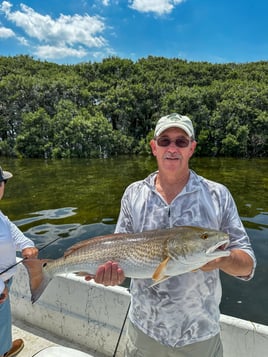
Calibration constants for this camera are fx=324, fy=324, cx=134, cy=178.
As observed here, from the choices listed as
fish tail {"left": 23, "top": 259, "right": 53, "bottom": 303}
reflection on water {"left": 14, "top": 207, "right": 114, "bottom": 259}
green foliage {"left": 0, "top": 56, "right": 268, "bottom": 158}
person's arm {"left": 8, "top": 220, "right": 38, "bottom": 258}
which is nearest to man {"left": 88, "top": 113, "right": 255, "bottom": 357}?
fish tail {"left": 23, "top": 259, "right": 53, "bottom": 303}

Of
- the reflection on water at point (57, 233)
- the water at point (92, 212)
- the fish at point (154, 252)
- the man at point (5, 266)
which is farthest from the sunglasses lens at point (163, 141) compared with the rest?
the reflection on water at point (57, 233)

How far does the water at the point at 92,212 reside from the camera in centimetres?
709

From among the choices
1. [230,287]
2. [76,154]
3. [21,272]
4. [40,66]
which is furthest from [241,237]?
[40,66]

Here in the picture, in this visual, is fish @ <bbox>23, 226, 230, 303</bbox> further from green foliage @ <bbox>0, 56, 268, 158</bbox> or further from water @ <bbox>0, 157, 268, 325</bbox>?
green foliage @ <bbox>0, 56, 268, 158</bbox>

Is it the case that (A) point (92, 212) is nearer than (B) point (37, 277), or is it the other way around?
(B) point (37, 277)

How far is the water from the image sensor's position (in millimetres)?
7094

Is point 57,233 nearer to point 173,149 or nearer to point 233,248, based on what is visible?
point 173,149

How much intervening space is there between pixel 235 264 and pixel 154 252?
0.54 meters

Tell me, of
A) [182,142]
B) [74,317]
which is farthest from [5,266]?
[182,142]

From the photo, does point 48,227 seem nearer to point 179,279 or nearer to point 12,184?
point 179,279

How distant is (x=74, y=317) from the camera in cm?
421

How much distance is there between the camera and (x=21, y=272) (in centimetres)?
451

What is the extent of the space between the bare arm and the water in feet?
15.6

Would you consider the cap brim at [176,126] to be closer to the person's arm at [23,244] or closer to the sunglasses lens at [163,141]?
the sunglasses lens at [163,141]
